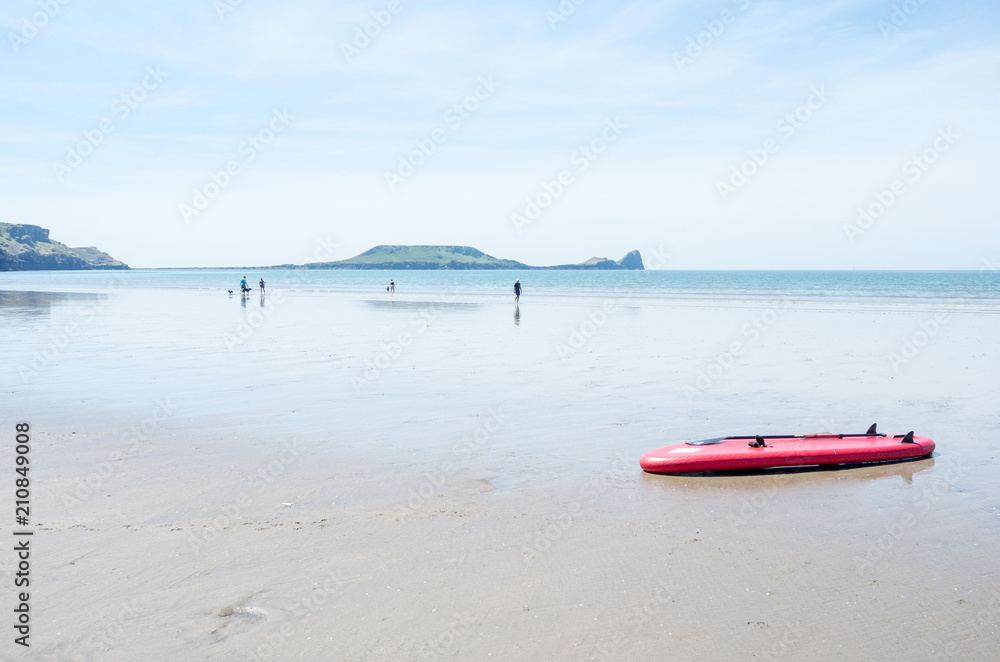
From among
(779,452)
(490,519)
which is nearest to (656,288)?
(779,452)

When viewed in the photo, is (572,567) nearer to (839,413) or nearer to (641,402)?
(641,402)

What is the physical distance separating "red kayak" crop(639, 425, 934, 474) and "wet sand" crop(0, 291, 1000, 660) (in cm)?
23

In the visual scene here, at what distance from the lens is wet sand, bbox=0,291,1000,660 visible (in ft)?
16.5

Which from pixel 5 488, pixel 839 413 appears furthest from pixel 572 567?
pixel 839 413

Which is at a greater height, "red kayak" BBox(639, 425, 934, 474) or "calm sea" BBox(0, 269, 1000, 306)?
"calm sea" BBox(0, 269, 1000, 306)

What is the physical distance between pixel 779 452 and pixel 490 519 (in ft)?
14.5

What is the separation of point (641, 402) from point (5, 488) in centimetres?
1010

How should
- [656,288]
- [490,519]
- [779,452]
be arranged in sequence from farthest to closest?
[656,288]
[779,452]
[490,519]

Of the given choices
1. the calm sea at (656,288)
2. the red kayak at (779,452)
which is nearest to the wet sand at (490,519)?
the red kayak at (779,452)

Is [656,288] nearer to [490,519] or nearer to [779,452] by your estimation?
[779,452]

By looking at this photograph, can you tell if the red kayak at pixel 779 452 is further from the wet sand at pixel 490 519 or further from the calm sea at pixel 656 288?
Answer: the calm sea at pixel 656 288

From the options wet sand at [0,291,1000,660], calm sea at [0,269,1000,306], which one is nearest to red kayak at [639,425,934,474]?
wet sand at [0,291,1000,660]

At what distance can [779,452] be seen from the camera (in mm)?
9031

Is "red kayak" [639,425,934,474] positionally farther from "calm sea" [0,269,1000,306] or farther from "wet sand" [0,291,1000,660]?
"calm sea" [0,269,1000,306]
